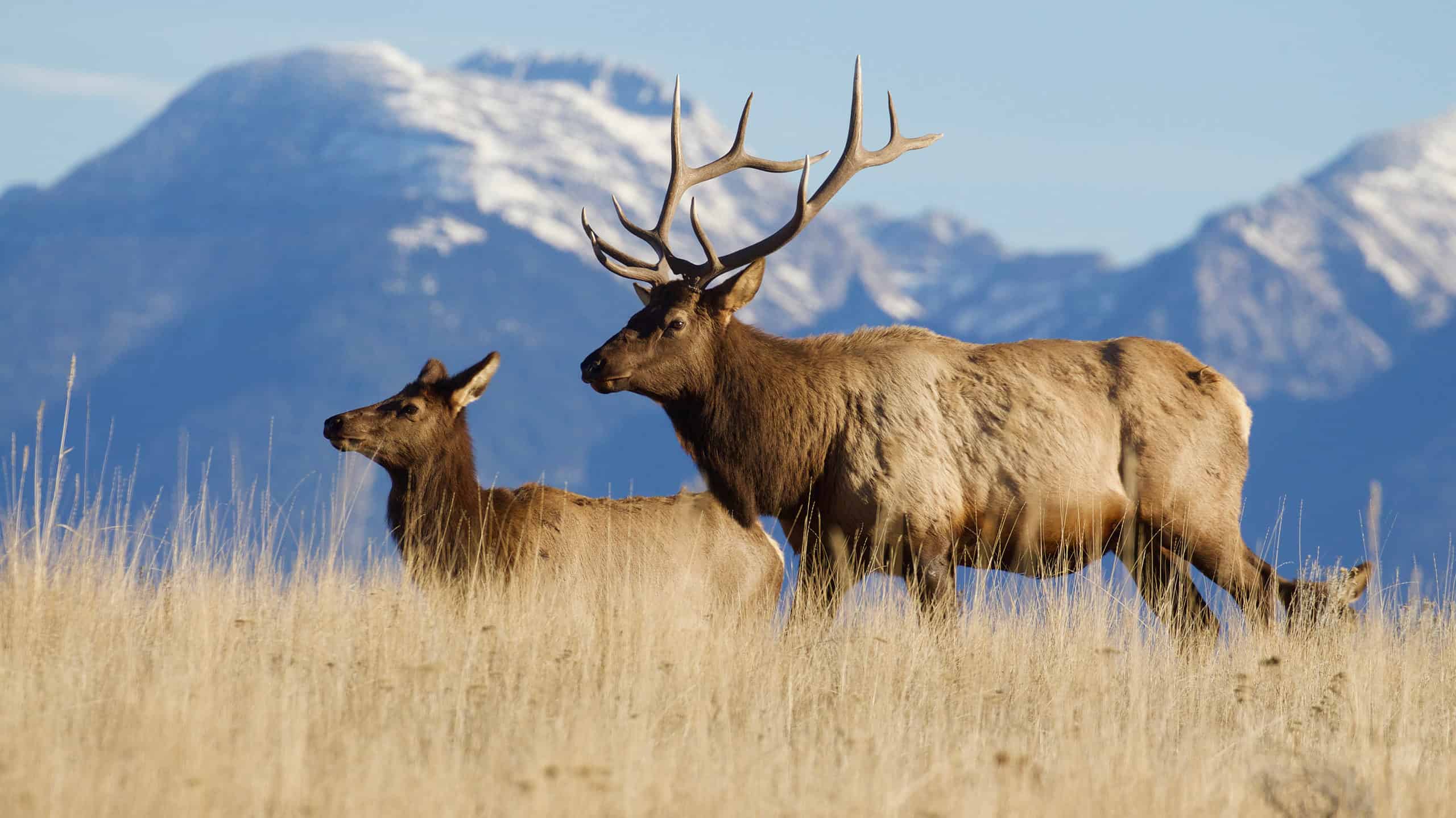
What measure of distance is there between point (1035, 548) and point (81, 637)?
4679mm

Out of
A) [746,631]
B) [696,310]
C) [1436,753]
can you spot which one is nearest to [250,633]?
[746,631]

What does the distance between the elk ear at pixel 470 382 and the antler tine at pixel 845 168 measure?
178cm

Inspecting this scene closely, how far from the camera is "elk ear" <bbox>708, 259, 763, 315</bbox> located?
866cm

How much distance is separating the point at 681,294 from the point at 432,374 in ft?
7.61

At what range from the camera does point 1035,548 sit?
8367 millimetres

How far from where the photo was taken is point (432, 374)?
33.7ft

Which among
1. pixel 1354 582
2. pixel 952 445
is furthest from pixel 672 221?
pixel 1354 582

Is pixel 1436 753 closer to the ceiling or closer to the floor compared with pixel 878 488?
closer to the floor

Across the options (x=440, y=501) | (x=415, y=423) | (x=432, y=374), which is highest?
(x=432, y=374)

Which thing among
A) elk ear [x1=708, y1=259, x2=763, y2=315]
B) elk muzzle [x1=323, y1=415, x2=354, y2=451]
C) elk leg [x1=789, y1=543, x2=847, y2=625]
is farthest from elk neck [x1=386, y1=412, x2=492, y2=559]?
elk leg [x1=789, y1=543, x2=847, y2=625]

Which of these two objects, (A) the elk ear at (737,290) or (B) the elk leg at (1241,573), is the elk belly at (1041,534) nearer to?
(B) the elk leg at (1241,573)

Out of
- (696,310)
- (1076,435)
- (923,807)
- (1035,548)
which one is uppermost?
(696,310)

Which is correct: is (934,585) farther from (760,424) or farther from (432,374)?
(432,374)

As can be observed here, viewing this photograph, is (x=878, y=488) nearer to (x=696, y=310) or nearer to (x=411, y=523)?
(x=696, y=310)
